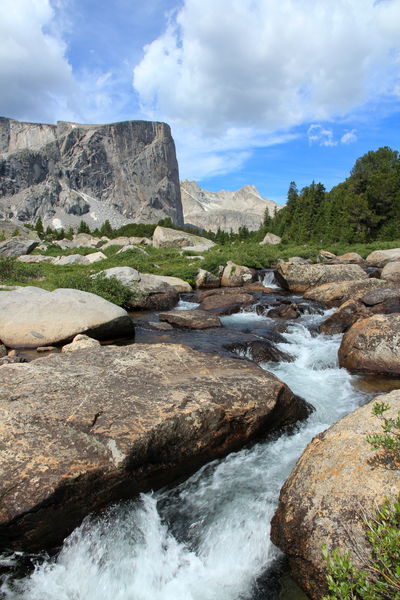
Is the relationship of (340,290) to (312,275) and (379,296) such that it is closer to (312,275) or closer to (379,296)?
(379,296)

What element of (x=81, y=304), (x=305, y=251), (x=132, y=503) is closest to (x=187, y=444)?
(x=132, y=503)

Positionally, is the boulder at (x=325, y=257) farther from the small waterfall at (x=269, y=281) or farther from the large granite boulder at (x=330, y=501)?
the large granite boulder at (x=330, y=501)

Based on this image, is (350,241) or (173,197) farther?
(173,197)

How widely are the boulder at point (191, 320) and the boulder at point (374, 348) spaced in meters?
4.76

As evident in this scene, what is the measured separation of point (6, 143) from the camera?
570 feet

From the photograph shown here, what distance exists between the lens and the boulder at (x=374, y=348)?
8.79 meters

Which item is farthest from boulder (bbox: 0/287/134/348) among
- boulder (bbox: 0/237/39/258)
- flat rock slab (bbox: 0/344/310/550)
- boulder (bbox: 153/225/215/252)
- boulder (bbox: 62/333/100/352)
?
boulder (bbox: 153/225/215/252)

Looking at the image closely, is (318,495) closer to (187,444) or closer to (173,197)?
(187,444)

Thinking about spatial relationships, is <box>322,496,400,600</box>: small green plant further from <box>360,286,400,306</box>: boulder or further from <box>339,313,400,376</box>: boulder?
<box>360,286,400,306</box>: boulder

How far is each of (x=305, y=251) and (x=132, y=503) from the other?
34.7 metres

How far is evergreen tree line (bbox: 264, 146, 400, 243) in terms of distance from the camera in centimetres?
5112

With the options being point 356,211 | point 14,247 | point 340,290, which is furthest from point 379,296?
point 356,211

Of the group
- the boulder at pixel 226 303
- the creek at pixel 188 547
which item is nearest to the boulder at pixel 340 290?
the boulder at pixel 226 303

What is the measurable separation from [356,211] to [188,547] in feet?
175
